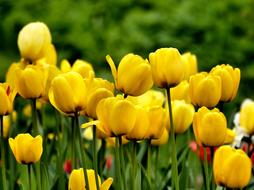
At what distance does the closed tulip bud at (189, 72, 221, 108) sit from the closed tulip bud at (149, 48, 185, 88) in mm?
63

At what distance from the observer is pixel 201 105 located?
2215mm

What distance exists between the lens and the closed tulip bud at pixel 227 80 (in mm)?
2242

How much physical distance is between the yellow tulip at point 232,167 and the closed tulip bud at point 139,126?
0.78 ft

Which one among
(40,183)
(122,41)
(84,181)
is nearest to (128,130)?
(84,181)

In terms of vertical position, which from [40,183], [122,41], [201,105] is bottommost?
[40,183]

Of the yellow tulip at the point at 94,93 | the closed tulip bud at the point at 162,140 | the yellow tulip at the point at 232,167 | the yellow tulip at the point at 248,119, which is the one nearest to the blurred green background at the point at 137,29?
the closed tulip bud at the point at 162,140

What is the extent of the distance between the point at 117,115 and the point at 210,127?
0.23 meters

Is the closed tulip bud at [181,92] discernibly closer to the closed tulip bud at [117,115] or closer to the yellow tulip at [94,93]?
the yellow tulip at [94,93]

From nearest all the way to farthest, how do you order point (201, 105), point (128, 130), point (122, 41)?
point (128, 130)
point (201, 105)
point (122, 41)

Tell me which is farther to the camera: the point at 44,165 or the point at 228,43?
the point at 228,43

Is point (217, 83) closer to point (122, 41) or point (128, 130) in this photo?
point (128, 130)

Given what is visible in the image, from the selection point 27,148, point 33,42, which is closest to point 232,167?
point 27,148

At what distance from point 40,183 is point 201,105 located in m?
0.48

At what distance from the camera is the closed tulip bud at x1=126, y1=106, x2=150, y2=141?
2.17 m
